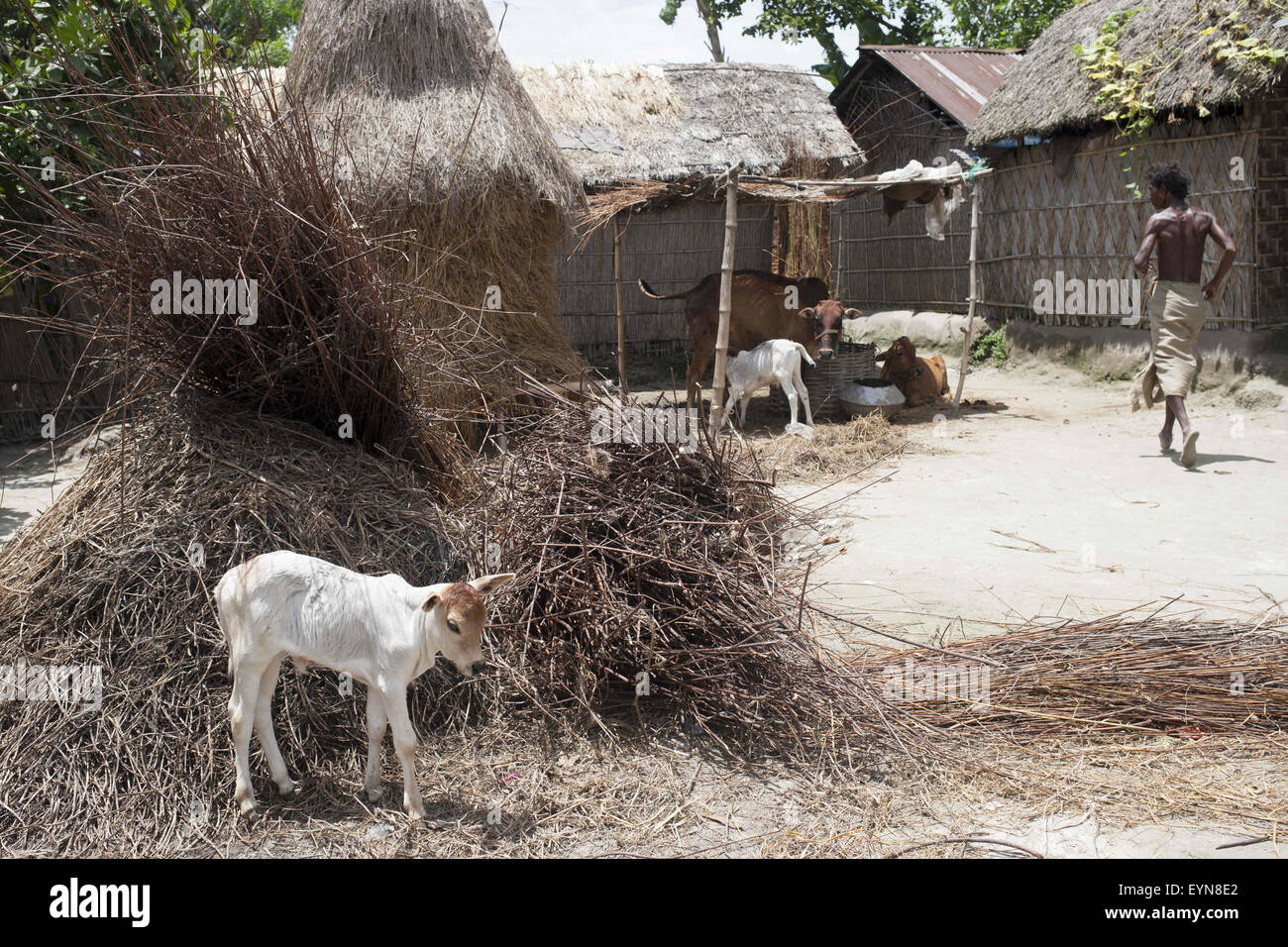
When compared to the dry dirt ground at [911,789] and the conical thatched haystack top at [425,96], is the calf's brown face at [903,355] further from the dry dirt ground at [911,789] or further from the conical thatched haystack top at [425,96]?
the dry dirt ground at [911,789]

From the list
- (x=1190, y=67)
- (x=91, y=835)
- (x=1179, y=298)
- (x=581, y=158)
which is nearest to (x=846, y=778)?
(x=91, y=835)

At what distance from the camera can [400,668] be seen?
2.96 metres

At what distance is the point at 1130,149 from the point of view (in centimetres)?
1082

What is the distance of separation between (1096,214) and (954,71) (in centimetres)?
543

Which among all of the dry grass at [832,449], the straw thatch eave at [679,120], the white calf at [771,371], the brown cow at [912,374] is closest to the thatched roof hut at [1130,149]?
the brown cow at [912,374]

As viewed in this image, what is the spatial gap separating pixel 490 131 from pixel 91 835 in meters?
6.96

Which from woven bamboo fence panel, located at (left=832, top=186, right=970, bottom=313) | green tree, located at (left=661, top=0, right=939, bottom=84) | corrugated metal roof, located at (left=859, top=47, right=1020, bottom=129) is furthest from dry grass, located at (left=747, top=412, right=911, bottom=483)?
green tree, located at (left=661, top=0, right=939, bottom=84)

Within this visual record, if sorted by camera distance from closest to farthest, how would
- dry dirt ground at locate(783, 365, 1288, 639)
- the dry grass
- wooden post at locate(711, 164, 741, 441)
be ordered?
dry dirt ground at locate(783, 365, 1288, 639)
wooden post at locate(711, 164, 741, 441)
the dry grass

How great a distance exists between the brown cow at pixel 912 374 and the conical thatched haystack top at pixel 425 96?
155 inches

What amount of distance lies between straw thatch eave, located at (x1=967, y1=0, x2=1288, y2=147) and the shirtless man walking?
6.69ft

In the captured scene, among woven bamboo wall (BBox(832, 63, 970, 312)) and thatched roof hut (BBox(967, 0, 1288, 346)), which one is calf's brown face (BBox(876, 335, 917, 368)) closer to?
thatched roof hut (BBox(967, 0, 1288, 346))

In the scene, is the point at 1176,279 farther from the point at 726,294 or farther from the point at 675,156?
the point at 675,156

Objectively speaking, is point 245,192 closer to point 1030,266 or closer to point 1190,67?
point 1190,67

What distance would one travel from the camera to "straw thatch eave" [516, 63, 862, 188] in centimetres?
1338
